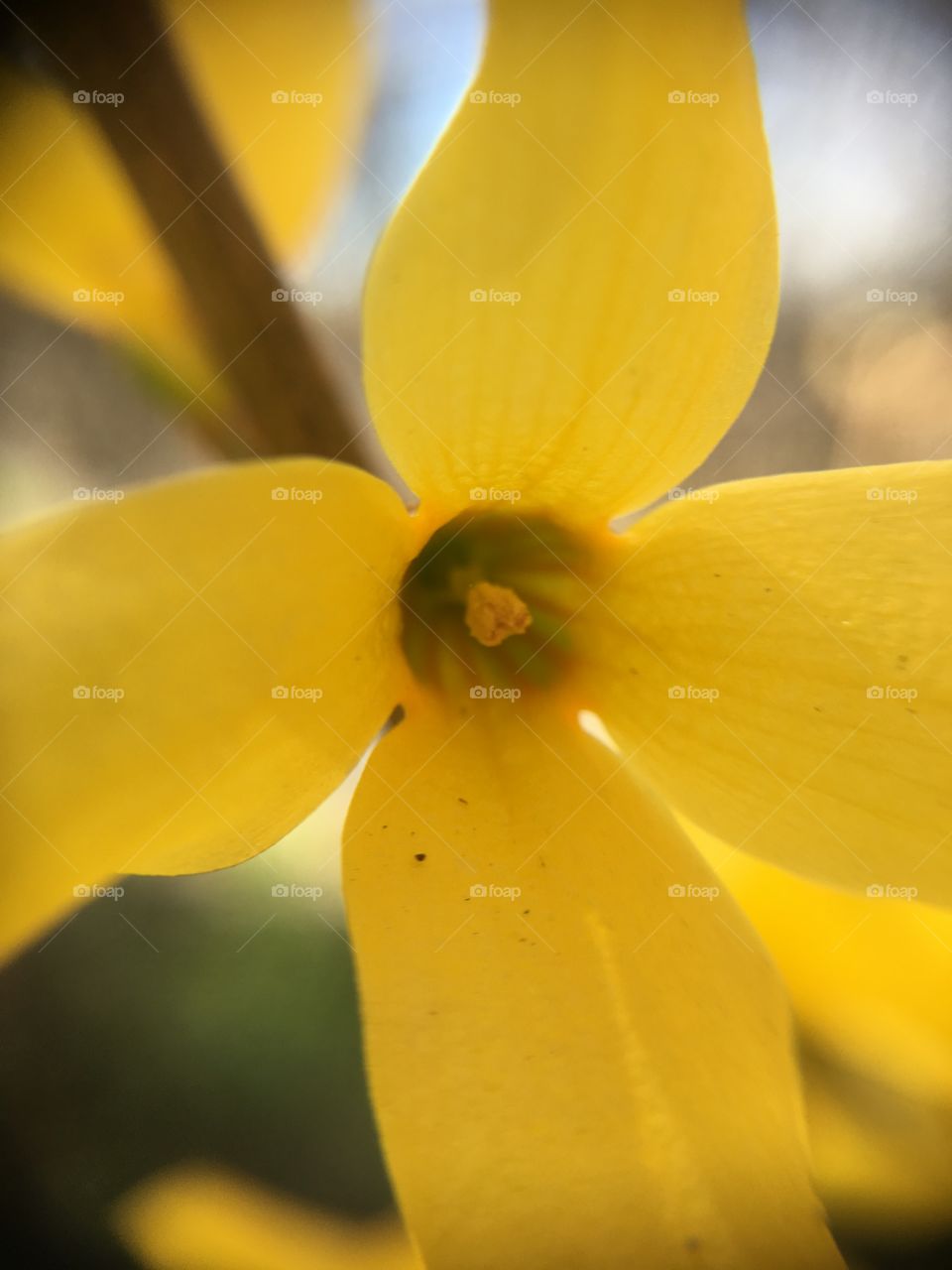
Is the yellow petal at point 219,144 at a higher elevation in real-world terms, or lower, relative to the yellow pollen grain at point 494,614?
higher

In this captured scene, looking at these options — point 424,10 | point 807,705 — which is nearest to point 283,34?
point 424,10

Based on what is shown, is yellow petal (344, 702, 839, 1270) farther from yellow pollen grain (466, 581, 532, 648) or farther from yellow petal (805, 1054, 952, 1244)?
yellow petal (805, 1054, 952, 1244)

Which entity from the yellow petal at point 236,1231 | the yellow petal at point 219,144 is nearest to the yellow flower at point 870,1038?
the yellow petal at point 236,1231

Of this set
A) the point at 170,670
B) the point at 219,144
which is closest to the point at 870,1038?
the point at 170,670

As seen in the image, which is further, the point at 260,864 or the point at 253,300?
the point at 260,864

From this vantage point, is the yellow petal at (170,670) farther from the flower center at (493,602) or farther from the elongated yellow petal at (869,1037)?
the elongated yellow petal at (869,1037)

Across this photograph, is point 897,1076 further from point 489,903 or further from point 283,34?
point 283,34

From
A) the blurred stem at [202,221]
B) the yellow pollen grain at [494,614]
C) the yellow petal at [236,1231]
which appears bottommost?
the yellow petal at [236,1231]
